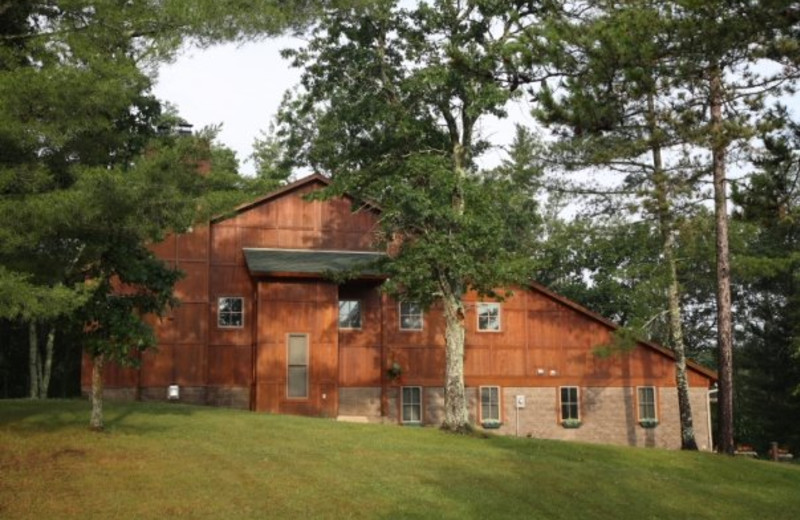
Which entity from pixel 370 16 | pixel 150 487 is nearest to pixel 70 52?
pixel 150 487

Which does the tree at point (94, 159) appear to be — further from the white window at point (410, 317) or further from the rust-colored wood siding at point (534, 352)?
the rust-colored wood siding at point (534, 352)

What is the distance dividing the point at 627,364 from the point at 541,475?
1534 cm

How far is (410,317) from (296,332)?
4221mm

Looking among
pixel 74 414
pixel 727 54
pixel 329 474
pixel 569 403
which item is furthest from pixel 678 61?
pixel 569 403

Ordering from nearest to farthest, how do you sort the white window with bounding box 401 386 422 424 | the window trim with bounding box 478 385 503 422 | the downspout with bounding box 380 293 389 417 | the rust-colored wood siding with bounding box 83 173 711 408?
1. the rust-colored wood siding with bounding box 83 173 711 408
2. the downspout with bounding box 380 293 389 417
3. the white window with bounding box 401 386 422 424
4. the window trim with bounding box 478 385 503 422

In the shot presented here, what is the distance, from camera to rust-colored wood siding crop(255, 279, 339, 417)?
2648cm

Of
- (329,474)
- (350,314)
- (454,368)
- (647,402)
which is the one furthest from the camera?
(647,402)

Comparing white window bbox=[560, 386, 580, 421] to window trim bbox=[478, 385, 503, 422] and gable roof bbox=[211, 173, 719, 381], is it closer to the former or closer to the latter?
window trim bbox=[478, 385, 503, 422]

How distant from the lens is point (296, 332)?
1055 inches

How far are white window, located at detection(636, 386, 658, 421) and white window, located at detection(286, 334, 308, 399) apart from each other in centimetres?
1196

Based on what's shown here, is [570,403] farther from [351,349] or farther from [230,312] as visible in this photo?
[230,312]

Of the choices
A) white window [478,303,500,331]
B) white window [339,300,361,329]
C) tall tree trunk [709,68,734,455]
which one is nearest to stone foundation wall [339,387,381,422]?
white window [339,300,361,329]

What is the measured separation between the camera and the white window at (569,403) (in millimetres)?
30000

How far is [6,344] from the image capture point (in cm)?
3428
